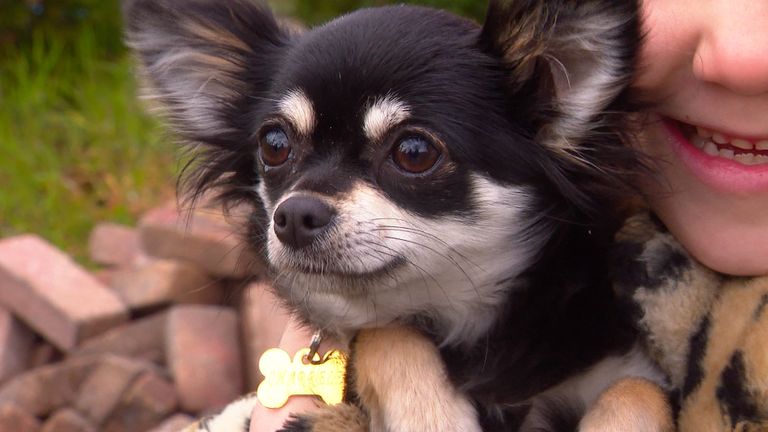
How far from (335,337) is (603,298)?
582 millimetres

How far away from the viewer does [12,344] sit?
3.88m

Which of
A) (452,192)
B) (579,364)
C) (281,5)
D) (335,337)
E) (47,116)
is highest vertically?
(452,192)

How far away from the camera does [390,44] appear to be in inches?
75.7

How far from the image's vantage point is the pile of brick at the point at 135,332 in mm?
3492

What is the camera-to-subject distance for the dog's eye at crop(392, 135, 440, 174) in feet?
6.25

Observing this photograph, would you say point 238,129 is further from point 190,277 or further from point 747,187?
point 190,277

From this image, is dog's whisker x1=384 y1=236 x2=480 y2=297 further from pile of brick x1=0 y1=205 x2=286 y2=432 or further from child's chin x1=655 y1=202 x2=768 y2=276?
pile of brick x1=0 y1=205 x2=286 y2=432

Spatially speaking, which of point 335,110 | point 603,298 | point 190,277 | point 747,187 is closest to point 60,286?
point 190,277

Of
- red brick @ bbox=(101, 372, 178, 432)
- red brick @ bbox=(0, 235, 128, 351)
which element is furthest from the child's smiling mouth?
red brick @ bbox=(0, 235, 128, 351)

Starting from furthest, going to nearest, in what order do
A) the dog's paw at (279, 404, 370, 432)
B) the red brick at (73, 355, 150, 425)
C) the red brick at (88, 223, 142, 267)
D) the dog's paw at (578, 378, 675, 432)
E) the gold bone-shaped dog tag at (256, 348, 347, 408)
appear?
the red brick at (88, 223, 142, 267) → the red brick at (73, 355, 150, 425) → the gold bone-shaped dog tag at (256, 348, 347, 408) → the dog's paw at (279, 404, 370, 432) → the dog's paw at (578, 378, 675, 432)

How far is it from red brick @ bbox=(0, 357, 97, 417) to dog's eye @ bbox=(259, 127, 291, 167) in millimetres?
1788

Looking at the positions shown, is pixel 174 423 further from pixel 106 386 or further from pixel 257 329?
pixel 257 329

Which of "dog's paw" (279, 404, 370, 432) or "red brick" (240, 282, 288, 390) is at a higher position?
"dog's paw" (279, 404, 370, 432)

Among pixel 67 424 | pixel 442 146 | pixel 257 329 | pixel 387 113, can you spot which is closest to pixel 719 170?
pixel 442 146
